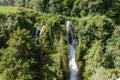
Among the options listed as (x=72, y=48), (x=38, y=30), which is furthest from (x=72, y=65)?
(x=38, y=30)

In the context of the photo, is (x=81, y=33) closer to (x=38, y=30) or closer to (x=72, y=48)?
(x=72, y=48)

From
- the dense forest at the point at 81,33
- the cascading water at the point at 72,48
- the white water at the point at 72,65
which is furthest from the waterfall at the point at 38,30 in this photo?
the white water at the point at 72,65

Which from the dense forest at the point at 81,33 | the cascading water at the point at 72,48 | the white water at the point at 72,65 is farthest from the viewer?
the cascading water at the point at 72,48

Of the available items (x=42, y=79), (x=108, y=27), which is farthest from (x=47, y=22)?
(x=42, y=79)

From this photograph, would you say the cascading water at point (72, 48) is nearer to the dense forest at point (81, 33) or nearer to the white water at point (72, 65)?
the white water at point (72, 65)

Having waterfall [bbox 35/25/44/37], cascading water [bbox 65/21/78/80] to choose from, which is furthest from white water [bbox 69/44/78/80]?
waterfall [bbox 35/25/44/37]

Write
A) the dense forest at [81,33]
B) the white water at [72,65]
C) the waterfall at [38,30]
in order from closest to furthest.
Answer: the dense forest at [81,33] → the white water at [72,65] → the waterfall at [38,30]

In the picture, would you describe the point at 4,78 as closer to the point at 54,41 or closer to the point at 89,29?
the point at 54,41

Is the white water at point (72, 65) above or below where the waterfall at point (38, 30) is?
below
